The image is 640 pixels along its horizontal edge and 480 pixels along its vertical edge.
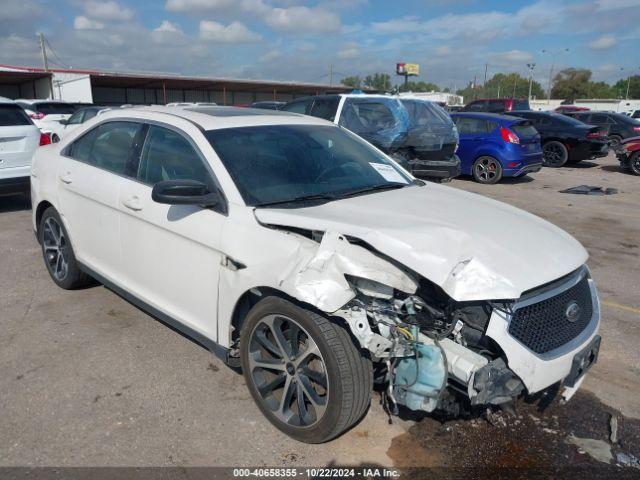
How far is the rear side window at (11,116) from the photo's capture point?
7766 millimetres

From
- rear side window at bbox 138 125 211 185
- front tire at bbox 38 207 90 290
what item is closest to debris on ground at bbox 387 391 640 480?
rear side window at bbox 138 125 211 185

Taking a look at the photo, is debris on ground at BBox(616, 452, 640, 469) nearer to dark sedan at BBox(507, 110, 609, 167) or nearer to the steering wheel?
the steering wheel

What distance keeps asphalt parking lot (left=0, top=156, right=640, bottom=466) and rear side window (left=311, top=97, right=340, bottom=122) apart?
18.6ft

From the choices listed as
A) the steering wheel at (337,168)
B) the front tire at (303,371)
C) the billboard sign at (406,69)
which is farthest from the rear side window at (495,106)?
the billboard sign at (406,69)

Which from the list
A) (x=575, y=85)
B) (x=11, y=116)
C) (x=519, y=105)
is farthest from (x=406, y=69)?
(x=11, y=116)

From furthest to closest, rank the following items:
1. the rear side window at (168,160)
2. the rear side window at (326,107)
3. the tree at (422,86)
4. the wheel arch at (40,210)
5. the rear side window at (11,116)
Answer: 1. the tree at (422,86)
2. the rear side window at (326,107)
3. the rear side window at (11,116)
4. the wheel arch at (40,210)
5. the rear side window at (168,160)

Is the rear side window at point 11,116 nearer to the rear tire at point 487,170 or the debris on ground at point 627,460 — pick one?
the debris on ground at point 627,460

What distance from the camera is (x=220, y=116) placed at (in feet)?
12.1

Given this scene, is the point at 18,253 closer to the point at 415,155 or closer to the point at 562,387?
the point at 562,387

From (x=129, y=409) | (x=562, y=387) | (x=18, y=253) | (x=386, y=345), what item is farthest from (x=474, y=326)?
(x=18, y=253)

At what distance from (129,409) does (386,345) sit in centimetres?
167

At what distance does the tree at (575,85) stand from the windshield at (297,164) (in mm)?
104479

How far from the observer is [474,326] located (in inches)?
100

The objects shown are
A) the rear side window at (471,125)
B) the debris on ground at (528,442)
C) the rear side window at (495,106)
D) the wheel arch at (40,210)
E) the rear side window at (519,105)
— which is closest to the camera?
the debris on ground at (528,442)
